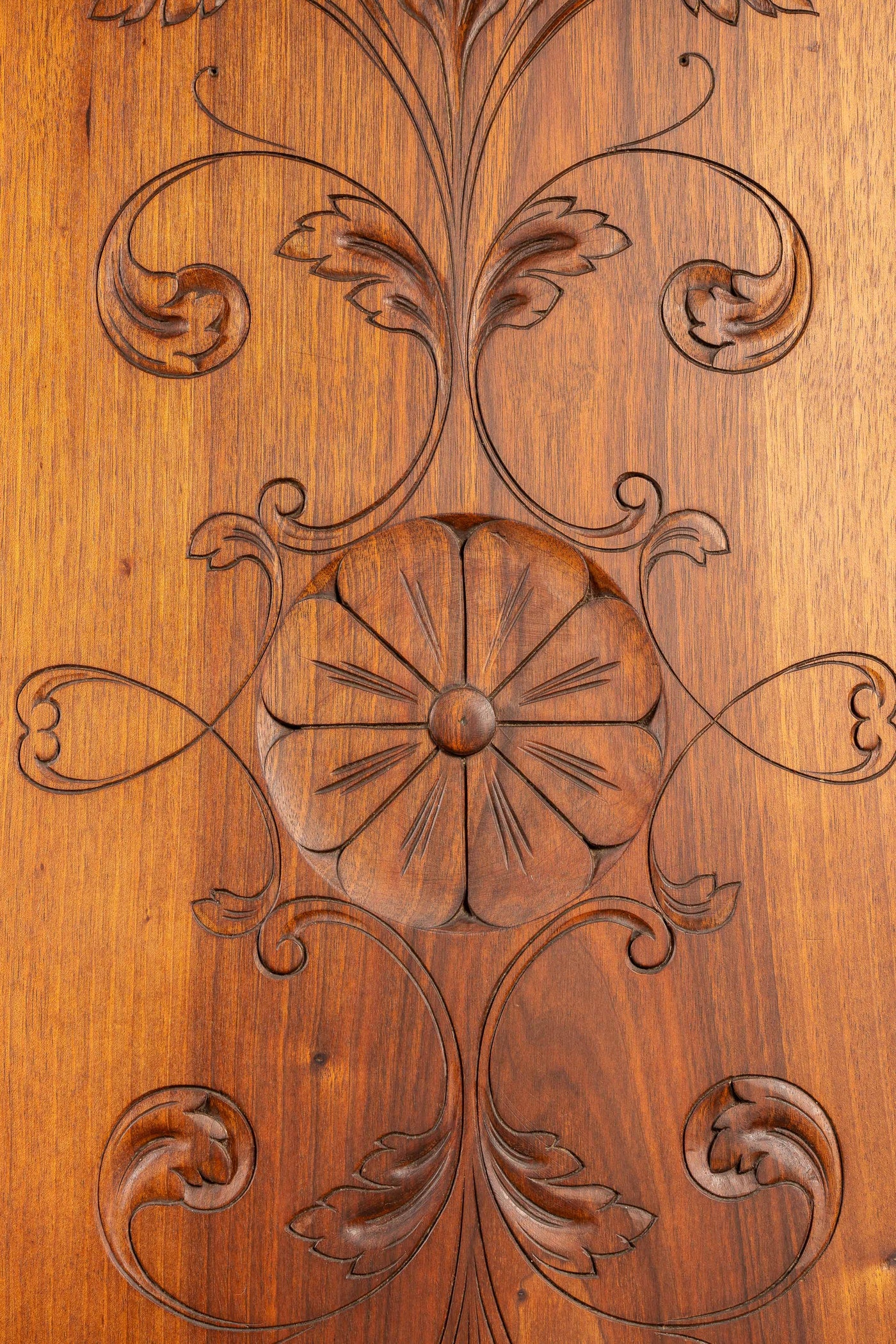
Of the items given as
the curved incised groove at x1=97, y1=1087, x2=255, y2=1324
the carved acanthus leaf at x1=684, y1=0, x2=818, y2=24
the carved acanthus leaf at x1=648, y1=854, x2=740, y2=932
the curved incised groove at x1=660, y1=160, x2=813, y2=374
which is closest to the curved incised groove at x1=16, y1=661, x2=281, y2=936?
the curved incised groove at x1=97, y1=1087, x2=255, y2=1324

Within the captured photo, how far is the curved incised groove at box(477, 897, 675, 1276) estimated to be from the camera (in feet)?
2.34

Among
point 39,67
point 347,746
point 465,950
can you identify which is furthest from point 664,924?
point 39,67

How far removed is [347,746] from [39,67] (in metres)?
0.50

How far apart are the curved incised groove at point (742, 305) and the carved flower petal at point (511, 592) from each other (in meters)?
0.17

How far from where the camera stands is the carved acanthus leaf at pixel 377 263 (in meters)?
0.72

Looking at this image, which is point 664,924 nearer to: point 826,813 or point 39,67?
point 826,813

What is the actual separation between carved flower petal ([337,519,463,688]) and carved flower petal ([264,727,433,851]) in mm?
53

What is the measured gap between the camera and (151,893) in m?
0.70

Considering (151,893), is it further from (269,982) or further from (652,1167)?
(652,1167)

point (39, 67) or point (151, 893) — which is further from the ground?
point (39, 67)

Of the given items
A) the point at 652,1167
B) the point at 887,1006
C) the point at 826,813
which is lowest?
the point at 652,1167

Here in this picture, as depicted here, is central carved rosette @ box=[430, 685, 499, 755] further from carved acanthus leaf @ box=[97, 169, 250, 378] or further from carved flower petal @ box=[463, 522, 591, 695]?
carved acanthus leaf @ box=[97, 169, 250, 378]

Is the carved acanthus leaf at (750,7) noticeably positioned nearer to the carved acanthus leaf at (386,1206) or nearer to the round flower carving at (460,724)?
the round flower carving at (460,724)

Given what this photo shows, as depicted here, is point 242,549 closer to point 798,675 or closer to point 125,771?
point 125,771
